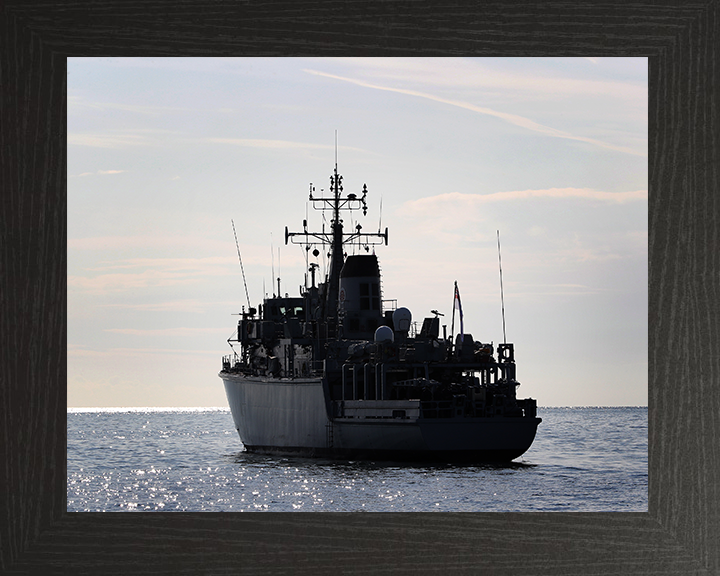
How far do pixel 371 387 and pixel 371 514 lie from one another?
19783 millimetres

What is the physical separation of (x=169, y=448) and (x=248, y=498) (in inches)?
1029

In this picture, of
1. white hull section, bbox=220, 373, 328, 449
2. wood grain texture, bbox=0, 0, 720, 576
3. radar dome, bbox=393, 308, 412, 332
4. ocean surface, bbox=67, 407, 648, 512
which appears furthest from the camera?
radar dome, bbox=393, 308, 412, 332

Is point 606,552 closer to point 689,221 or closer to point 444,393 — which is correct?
point 689,221

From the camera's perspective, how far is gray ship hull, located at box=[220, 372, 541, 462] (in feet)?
73.8

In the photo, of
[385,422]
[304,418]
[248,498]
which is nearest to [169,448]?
[304,418]

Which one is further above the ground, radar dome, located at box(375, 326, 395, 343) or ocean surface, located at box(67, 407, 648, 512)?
radar dome, located at box(375, 326, 395, 343)

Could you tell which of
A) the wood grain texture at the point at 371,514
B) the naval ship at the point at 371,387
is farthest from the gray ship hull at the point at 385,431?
the wood grain texture at the point at 371,514

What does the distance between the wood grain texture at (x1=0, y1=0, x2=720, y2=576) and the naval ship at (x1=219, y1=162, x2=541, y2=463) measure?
48.8 ft

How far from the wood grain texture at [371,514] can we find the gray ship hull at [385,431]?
1769cm

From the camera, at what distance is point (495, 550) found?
183 inches

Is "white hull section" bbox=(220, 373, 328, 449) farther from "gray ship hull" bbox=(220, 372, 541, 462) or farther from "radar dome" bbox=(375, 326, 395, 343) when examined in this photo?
"radar dome" bbox=(375, 326, 395, 343)

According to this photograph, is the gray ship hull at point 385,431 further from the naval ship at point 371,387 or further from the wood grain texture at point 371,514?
the wood grain texture at point 371,514

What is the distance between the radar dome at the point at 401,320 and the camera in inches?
1050

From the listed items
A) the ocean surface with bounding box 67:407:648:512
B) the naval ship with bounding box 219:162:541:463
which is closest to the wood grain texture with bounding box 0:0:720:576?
the ocean surface with bounding box 67:407:648:512
